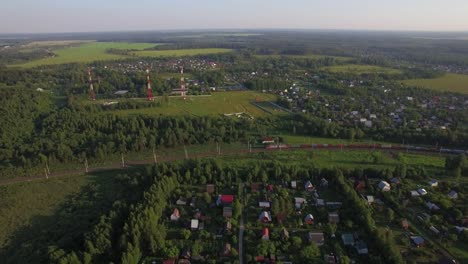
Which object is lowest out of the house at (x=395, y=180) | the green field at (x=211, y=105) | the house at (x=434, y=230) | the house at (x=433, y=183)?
the house at (x=434, y=230)

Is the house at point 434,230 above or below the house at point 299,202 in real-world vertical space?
below

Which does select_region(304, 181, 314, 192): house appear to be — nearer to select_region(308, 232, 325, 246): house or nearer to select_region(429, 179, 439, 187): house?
select_region(308, 232, 325, 246): house

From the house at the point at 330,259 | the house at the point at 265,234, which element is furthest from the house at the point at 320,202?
the house at the point at 330,259

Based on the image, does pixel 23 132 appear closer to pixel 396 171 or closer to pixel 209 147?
pixel 209 147

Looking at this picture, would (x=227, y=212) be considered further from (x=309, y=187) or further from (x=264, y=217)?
(x=309, y=187)

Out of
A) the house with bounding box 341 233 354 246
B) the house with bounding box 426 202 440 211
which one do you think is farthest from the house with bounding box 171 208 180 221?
the house with bounding box 426 202 440 211

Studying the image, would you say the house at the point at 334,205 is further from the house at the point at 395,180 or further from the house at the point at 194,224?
the house at the point at 194,224

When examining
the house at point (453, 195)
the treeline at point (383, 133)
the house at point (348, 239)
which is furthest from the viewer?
the treeline at point (383, 133)

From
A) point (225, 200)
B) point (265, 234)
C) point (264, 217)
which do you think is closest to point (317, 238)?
point (265, 234)
